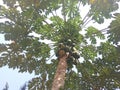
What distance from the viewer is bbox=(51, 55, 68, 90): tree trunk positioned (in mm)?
9273

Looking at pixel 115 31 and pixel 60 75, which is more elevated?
pixel 115 31

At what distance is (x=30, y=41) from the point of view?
12.5 metres

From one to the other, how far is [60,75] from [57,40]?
2.45 meters

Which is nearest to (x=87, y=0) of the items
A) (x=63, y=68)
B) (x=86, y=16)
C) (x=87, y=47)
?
(x=86, y=16)

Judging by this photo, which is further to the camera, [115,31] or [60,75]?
[115,31]

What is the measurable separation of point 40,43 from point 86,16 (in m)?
2.24

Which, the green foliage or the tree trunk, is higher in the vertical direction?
the green foliage

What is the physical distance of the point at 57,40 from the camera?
11914 mm

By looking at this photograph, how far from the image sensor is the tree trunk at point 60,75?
9273 mm

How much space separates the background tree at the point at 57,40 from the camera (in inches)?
471

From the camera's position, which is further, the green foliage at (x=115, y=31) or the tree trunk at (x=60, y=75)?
the green foliage at (x=115, y=31)

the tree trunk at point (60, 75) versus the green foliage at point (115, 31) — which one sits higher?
the green foliage at point (115, 31)

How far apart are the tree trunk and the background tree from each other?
4.16ft

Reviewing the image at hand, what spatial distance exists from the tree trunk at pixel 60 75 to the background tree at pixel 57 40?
50.0 inches
